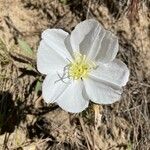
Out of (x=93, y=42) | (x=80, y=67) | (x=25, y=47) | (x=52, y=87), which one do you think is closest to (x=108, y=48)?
(x=93, y=42)

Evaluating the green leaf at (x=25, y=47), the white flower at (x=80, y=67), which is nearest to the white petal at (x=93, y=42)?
the white flower at (x=80, y=67)

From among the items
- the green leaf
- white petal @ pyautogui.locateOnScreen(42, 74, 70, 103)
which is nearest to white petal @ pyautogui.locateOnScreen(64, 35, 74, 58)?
white petal @ pyautogui.locateOnScreen(42, 74, 70, 103)

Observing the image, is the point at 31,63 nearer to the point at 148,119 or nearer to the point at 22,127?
the point at 22,127

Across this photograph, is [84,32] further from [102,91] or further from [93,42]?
[102,91]

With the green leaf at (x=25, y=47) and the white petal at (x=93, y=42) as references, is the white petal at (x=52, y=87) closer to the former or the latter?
the white petal at (x=93, y=42)


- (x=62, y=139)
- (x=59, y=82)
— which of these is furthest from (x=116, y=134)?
(x=59, y=82)
